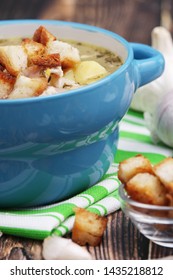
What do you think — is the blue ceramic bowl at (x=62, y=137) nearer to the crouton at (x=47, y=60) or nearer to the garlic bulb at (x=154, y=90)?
the crouton at (x=47, y=60)

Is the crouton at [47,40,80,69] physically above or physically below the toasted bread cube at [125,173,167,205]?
above

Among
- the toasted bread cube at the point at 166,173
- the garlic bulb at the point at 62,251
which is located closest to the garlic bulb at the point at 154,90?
the toasted bread cube at the point at 166,173

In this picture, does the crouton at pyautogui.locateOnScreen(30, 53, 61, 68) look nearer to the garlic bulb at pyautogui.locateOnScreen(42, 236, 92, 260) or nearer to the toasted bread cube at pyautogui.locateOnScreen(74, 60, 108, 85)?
the toasted bread cube at pyautogui.locateOnScreen(74, 60, 108, 85)

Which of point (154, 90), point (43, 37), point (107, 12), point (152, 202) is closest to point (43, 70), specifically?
point (43, 37)

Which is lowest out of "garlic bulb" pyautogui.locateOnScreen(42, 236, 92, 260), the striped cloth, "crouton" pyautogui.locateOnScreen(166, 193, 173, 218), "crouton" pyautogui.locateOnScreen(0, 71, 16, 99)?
the striped cloth

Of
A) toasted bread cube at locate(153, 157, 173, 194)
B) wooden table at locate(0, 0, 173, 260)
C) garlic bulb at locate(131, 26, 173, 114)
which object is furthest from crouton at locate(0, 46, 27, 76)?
wooden table at locate(0, 0, 173, 260)
